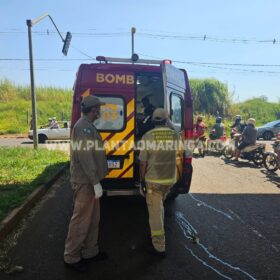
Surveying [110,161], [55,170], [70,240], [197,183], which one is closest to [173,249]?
[70,240]

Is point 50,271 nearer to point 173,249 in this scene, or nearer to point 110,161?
point 173,249

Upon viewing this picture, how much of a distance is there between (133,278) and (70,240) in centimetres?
86

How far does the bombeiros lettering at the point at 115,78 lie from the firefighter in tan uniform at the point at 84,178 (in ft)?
5.25

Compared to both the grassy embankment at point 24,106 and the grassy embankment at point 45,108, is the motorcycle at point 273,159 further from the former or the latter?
the grassy embankment at point 24,106

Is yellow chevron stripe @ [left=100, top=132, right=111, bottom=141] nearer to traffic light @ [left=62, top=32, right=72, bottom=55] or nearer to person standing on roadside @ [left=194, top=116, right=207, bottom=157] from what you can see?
person standing on roadside @ [left=194, top=116, right=207, bottom=157]

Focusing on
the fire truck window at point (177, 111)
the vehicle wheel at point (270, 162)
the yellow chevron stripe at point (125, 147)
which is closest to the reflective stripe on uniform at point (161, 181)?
the yellow chevron stripe at point (125, 147)

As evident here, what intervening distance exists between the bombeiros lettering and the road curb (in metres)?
2.50

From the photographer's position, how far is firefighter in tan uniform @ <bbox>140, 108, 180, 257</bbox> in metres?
4.23

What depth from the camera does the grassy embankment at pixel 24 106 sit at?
3262 centimetres

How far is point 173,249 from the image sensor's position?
4355 mm

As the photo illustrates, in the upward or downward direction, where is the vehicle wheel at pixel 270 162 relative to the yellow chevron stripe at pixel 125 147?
downward

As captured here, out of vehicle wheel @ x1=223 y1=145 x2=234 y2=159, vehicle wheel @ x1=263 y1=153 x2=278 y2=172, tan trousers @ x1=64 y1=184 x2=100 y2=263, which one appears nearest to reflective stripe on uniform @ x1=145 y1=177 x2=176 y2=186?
tan trousers @ x1=64 y1=184 x2=100 y2=263

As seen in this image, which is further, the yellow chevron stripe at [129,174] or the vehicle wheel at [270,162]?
the vehicle wheel at [270,162]

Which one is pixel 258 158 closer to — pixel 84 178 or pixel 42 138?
pixel 84 178
